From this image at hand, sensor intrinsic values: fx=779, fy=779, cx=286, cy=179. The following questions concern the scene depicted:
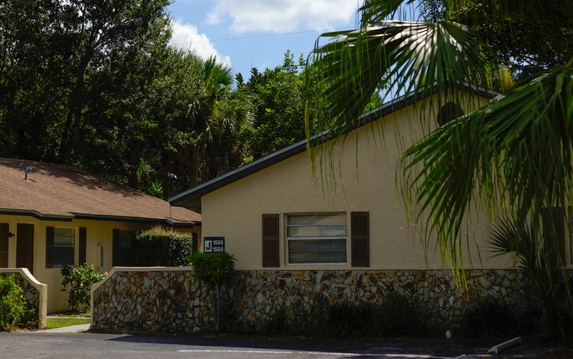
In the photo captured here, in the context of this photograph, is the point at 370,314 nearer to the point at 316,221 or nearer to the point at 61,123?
the point at 316,221

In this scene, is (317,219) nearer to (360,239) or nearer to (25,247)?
(360,239)

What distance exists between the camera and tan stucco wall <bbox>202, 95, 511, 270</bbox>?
52.6ft

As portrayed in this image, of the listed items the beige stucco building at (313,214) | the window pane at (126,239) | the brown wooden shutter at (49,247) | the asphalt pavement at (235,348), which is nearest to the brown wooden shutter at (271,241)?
the beige stucco building at (313,214)

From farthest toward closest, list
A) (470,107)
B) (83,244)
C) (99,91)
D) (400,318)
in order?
1. (99,91)
2. (83,244)
3. (400,318)
4. (470,107)

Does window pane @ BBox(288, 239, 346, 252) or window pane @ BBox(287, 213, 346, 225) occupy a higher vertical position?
window pane @ BBox(287, 213, 346, 225)

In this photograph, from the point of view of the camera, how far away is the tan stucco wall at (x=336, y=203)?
16.0 m

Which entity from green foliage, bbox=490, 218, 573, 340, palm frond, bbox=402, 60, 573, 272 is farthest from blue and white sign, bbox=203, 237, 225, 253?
palm frond, bbox=402, 60, 573, 272

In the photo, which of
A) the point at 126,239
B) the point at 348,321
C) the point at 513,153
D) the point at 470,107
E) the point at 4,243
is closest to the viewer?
the point at 513,153

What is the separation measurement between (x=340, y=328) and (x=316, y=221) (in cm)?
246

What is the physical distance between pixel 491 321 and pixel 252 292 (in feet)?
16.5

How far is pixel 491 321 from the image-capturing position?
48.9 feet

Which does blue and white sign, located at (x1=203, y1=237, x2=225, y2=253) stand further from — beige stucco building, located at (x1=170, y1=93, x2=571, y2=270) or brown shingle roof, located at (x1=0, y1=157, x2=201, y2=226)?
brown shingle roof, located at (x1=0, y1=157, x2=201, y2=226)

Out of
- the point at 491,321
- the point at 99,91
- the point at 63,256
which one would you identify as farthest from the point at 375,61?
the point at 99,91

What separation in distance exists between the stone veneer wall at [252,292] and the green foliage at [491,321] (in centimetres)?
36
